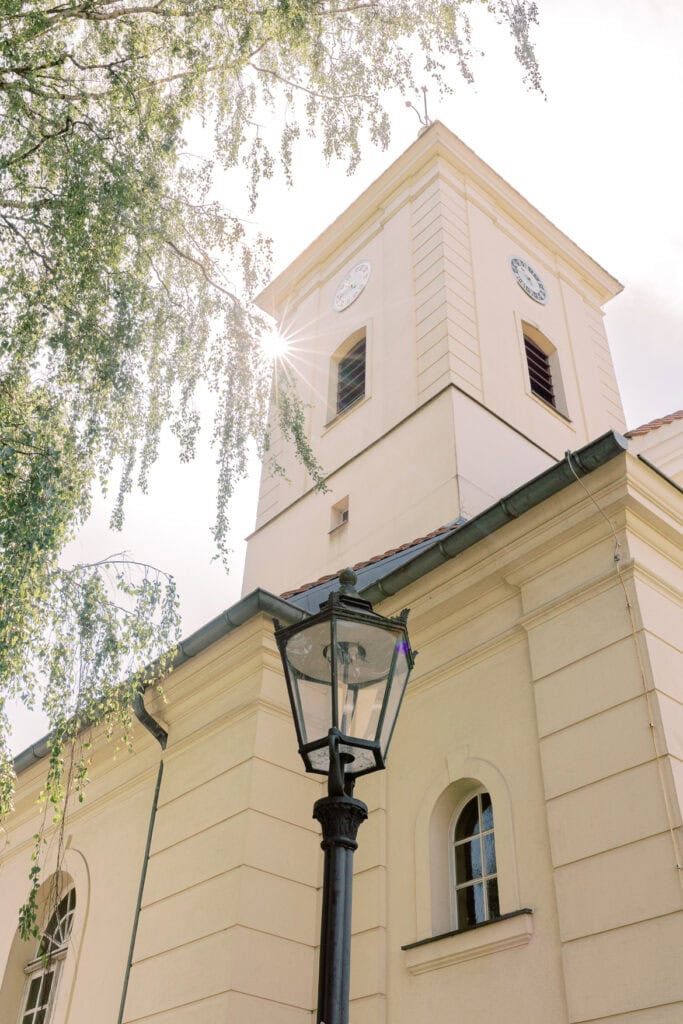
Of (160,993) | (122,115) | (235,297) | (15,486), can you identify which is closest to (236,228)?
(235,297)

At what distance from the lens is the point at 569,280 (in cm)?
1755

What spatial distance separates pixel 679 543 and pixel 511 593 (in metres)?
1.25

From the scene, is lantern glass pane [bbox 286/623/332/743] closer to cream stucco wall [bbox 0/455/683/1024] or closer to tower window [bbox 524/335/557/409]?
cream stucco wall [bbox 0/455/683/1024]

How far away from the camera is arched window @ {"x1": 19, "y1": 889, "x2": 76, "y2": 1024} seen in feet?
29.2

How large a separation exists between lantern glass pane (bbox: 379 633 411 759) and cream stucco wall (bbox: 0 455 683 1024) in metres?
2.12

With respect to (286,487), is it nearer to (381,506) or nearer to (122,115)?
(381,506)

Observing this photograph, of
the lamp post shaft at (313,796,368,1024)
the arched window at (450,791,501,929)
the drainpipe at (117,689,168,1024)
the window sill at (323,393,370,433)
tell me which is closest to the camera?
the lamp post shaft at (313,796,368,1024)

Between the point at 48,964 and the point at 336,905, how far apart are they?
700cm

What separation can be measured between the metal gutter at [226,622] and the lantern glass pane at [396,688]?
3385 millimetres

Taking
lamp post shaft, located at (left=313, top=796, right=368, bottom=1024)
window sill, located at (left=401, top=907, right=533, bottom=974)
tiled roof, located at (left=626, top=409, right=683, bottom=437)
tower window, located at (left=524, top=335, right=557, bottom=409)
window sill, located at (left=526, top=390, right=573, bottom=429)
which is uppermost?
tower window, located at (left=524, top=335, right=557, bottom=409)

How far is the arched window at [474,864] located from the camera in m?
6.35

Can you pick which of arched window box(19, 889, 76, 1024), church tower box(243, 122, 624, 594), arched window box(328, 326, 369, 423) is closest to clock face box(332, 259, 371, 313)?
church tower box(243, 122, 624, 594)

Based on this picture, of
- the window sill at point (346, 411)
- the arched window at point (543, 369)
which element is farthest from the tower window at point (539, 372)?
the window sill at point (346, 411)

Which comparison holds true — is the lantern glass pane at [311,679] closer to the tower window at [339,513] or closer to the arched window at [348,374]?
the tower window at [339,513]
